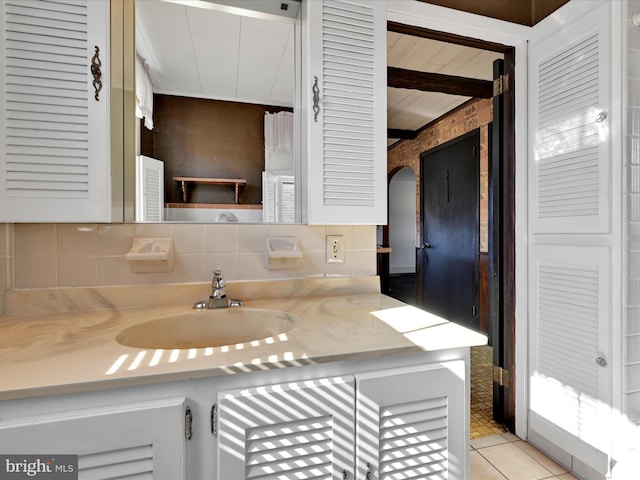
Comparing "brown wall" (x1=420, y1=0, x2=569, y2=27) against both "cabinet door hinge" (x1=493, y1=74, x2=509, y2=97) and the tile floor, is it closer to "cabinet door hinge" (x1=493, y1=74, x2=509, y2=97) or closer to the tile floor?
"cabinet door hinge" (x1=493, y1=74, x2=509, y2=97)

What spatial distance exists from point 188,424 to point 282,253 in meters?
0.71

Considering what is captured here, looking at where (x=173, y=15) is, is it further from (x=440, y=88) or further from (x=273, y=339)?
(x=440, y=88)

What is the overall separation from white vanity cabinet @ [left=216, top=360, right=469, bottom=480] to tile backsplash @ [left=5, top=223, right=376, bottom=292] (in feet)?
2.11

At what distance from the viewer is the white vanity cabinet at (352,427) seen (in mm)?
747

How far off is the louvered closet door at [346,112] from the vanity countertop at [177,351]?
0.33 meters

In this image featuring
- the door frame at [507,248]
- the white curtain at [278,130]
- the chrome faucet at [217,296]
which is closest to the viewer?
the chrome faucet at [217,296]

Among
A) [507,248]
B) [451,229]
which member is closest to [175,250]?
[507,248]

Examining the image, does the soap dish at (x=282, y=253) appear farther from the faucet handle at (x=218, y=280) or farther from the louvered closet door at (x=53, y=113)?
the louvered closet door at (x=53, y=113)

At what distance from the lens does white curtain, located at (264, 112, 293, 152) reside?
4.62 feet

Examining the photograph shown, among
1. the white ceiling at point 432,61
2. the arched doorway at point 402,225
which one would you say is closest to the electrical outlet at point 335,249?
the white ceiling at point 432,61

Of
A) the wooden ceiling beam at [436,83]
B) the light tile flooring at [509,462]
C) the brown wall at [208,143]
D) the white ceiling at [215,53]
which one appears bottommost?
the light tile flooring at [509,462]

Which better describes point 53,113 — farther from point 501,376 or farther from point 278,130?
point 501,376

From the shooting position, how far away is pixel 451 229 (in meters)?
3.72

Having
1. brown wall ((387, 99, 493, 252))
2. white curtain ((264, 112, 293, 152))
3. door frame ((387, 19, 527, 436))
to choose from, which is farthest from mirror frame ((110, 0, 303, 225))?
brown wall ((387, 99, 493, 252))
